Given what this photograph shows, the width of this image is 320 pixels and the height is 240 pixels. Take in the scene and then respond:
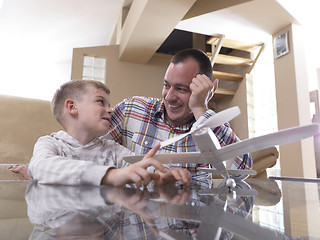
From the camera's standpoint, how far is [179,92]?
1.23 m

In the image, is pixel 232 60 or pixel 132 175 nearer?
pixel 132 175

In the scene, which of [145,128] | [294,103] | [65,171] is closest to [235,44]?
[294,103]

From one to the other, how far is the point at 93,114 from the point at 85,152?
0.49 ft

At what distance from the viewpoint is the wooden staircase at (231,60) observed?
14.4ft

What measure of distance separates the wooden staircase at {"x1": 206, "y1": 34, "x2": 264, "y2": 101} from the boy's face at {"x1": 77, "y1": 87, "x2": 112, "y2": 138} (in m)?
3.60

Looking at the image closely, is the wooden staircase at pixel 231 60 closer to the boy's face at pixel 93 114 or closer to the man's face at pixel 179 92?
the man's face at pixel 179 92

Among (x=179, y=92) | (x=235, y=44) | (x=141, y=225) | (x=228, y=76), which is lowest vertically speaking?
(x=141, y=225)

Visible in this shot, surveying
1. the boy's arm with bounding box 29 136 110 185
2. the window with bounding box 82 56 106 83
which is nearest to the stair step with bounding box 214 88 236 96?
the window with bounding box 82 56 106 83

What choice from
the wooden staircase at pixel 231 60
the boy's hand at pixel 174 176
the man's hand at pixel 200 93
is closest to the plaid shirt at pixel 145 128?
the man's hand at pixel 200 93

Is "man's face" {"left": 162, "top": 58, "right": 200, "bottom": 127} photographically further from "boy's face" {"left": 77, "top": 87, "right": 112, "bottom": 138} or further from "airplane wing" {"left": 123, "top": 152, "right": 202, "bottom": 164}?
"airplane wing" {"left": 123, "top": 152, "right": 202, "bottom": 164}

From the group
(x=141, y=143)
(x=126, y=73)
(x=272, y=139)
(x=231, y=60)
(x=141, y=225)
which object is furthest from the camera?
(x=126, y=73)

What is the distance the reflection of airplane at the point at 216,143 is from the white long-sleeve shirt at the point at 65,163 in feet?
0.40

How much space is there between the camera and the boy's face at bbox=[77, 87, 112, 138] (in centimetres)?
94

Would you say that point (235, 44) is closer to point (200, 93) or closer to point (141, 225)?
point (200, 93)
